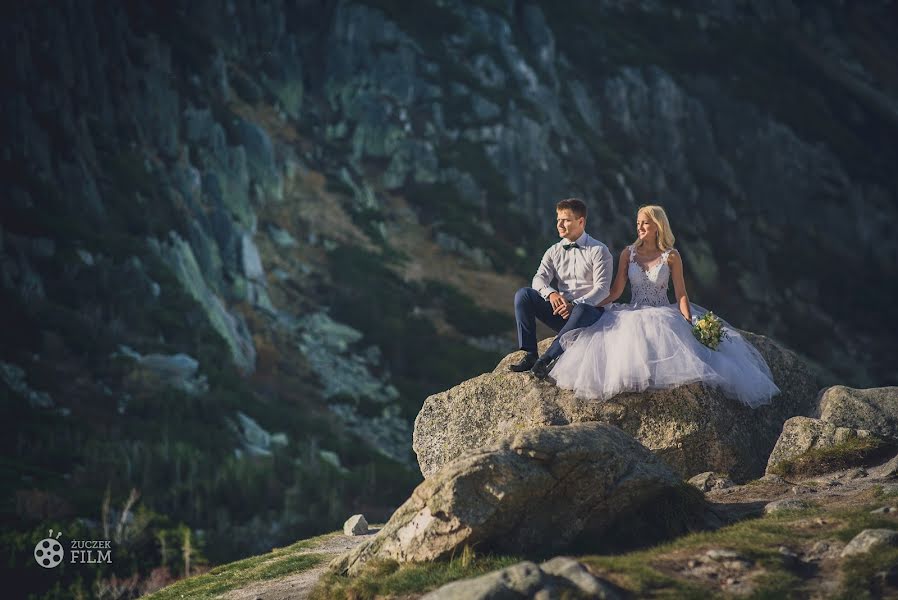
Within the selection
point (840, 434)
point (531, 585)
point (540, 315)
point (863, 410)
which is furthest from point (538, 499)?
Answer: point (863, 410)

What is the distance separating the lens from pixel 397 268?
70.9 meters

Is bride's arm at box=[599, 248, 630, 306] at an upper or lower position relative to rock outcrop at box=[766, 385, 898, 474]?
upper

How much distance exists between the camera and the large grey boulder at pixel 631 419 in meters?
13.4

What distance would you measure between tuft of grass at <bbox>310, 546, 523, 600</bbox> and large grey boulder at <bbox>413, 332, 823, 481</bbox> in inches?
135

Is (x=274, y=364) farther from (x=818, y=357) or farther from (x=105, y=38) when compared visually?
(x=818, y=357)

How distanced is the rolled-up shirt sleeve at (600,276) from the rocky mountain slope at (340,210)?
18828 millimetres

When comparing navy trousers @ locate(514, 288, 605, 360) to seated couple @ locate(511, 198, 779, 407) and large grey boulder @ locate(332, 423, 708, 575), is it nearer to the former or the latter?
seated couple @ locate(511, 198, 779, 407)

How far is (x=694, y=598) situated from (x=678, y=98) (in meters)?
105

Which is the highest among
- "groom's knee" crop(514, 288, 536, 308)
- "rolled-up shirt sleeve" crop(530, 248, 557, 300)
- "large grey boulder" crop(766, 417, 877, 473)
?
"rolled-up shirt sleeve" crop(530, 248, 557, 300)

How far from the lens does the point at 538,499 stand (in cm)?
1053

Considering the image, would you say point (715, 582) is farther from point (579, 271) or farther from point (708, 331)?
point (579, 271)

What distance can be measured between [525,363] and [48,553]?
730 inches

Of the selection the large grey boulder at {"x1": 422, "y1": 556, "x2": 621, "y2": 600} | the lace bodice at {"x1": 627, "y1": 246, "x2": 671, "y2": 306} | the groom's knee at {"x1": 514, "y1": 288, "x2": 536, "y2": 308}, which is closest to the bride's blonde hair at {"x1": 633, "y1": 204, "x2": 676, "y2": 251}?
the lace bodice at {"x1": 627, "y1": 246, "x2": 671, "y2": 306}

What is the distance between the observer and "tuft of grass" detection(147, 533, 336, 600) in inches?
536
